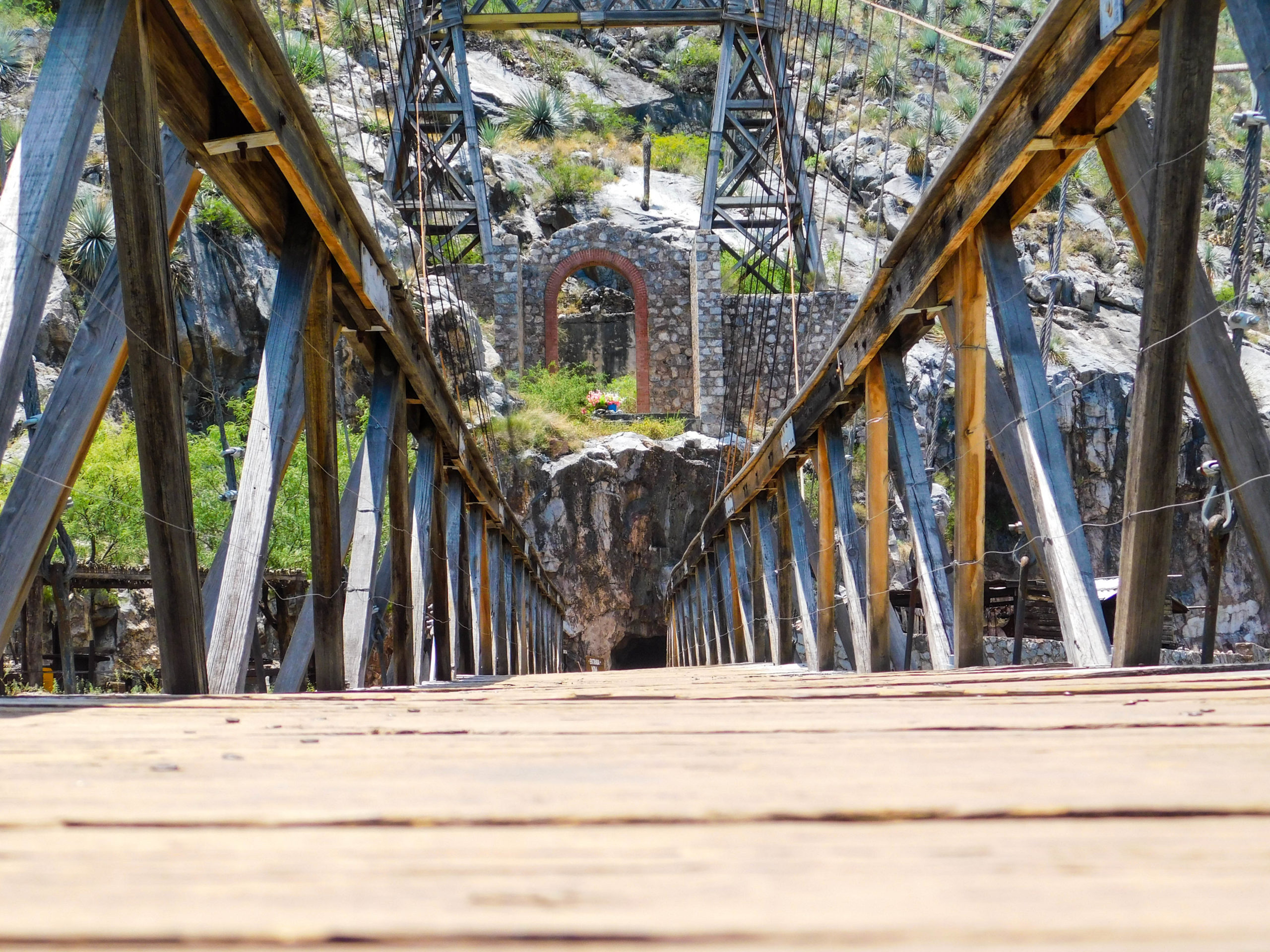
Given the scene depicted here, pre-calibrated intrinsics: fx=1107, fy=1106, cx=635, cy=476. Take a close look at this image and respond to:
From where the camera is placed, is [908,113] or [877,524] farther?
[908,113]

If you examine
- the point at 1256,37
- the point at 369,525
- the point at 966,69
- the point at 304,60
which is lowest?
the point at 369,525

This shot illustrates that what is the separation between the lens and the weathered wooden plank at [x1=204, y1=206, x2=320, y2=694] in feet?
9.02

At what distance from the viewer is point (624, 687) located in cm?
307

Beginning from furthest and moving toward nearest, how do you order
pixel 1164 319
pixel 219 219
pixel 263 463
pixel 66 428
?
pixel 219 219, pixel 263 463, pixel 66 428, pixel 1164 319

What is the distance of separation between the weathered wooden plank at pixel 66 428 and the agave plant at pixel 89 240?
45.2 ft

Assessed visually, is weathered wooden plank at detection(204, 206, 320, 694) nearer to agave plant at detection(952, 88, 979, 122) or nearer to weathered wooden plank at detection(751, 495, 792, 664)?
weathered wooden plank at detection(751, 495, 792, 664)

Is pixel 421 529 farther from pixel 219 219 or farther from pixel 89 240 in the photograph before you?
pixel 219 219

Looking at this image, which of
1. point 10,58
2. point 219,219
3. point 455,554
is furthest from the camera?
point 10,58

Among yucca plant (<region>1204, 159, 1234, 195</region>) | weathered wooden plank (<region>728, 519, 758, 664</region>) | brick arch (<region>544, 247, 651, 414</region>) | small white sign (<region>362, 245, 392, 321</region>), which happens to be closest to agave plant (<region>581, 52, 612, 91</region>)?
brick arch (<region>544, 247, 651, 414</region>)

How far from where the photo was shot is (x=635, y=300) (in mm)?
20375

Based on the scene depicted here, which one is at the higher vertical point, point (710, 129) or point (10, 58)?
point (10, 58)

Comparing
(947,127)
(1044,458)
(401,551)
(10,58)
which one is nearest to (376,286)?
(401,551)

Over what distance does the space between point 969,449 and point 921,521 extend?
0.64 metres

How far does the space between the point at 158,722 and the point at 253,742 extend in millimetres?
300
